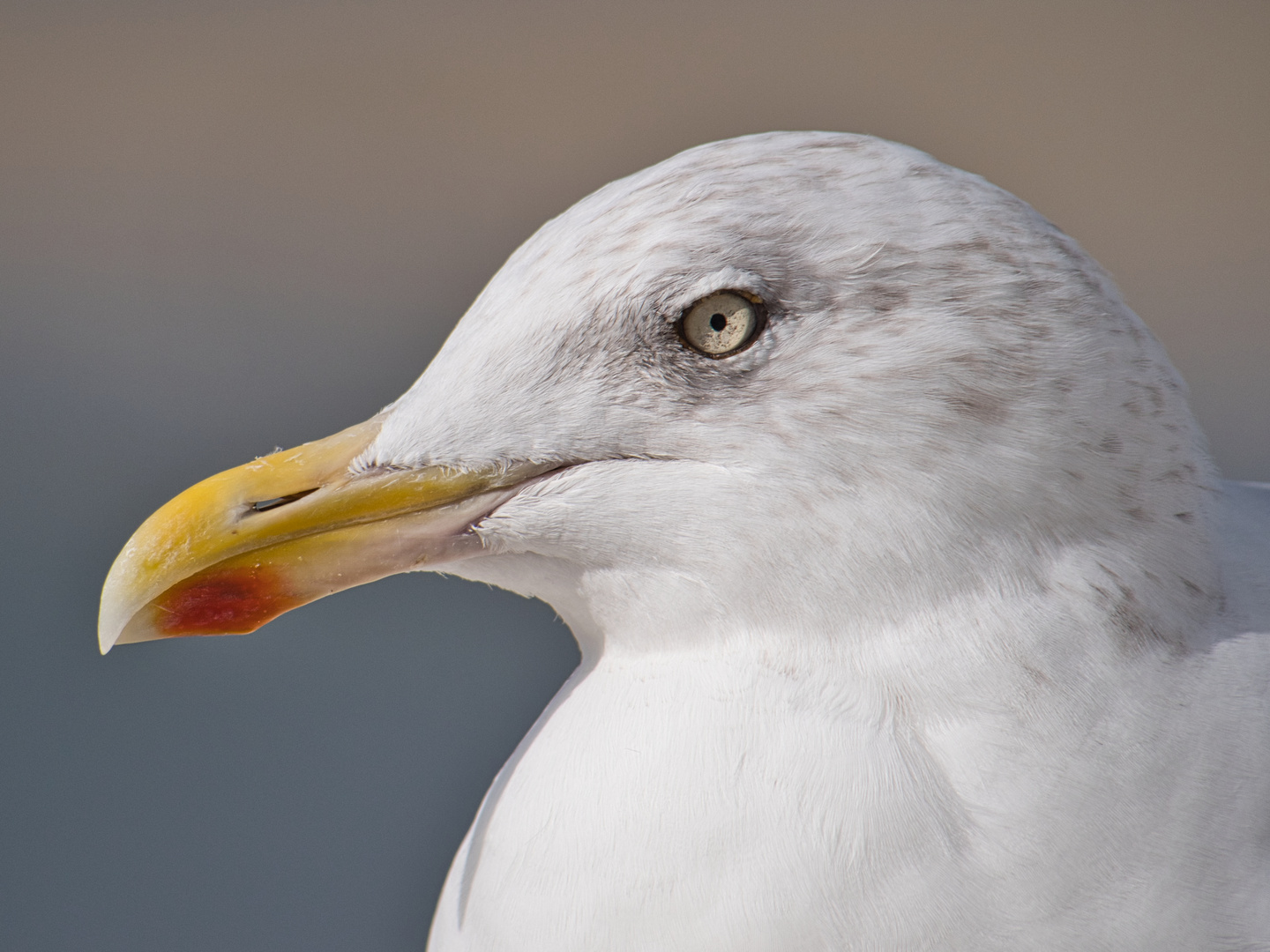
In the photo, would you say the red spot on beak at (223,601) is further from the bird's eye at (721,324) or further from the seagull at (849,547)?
the bird's eye at (721,324)

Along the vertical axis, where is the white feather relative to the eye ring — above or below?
below

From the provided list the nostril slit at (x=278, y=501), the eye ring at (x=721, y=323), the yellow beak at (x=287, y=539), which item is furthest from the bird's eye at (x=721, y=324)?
the nostril slit at (x=278, y=501)

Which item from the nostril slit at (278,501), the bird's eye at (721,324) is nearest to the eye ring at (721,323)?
the bird's eye at (721,324)

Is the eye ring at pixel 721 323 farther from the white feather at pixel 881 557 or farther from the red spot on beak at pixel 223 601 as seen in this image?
the red spot on beak at pixel 223 601

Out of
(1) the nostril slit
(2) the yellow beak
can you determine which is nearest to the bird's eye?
(2) the yellow beak

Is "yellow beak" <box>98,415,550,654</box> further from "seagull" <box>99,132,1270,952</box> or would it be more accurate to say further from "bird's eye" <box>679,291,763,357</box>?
"bird's eye" <box>679,291,763,357</box>

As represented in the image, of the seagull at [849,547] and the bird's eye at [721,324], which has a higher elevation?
the bird's eye at [721,324]
